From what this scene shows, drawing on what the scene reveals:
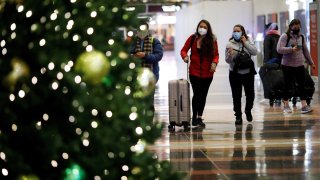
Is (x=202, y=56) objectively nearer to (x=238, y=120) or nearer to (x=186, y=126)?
(x=186, y=126)

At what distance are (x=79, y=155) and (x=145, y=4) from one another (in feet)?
2.35

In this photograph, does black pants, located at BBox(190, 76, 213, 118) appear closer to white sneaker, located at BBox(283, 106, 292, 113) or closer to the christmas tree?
white sneaker, located at BBox(283, 106, 292, 113)

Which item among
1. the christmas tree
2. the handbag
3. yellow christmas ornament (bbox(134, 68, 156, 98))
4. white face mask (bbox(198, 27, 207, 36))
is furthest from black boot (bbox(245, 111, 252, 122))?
the christmas tree

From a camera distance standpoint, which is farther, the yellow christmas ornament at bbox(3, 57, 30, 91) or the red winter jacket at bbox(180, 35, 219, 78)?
the red winter jacket at bbox(180, 35, 219, 78)

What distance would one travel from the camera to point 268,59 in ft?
55.9

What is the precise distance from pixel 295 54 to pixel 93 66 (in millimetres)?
11219

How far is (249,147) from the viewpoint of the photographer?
10227 mm

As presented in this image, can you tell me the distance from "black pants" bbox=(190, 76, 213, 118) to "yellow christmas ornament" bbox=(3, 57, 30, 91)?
9047 millimetres

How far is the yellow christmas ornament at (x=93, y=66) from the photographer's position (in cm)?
339

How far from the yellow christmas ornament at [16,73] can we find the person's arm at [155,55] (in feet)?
28.8

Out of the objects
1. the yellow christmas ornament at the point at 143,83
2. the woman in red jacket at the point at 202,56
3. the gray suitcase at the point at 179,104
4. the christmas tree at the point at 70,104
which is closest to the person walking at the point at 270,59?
the woman in red jacket at the point at 202,56

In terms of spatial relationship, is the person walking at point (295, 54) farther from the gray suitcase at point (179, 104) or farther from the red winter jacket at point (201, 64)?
the gray suitcase at point (179, 104)

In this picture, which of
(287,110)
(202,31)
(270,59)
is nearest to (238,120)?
(202,31)

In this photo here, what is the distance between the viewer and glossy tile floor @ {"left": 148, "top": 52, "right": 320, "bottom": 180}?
328 inches
